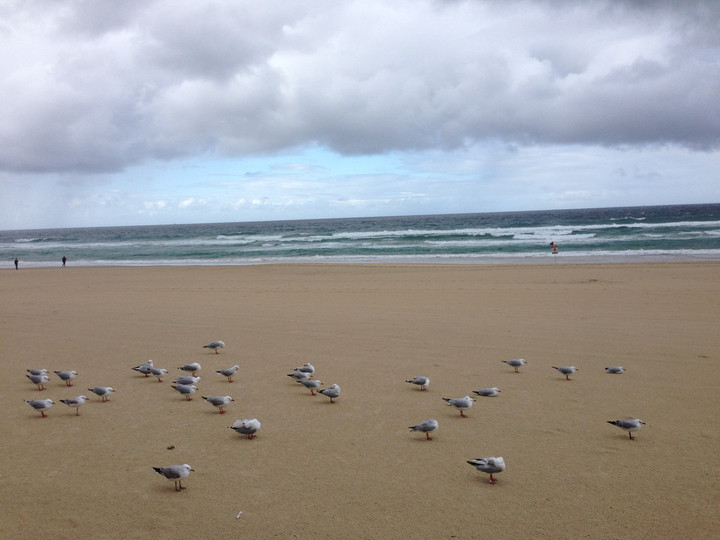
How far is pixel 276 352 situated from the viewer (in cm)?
879

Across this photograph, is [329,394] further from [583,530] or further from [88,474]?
[583,530]

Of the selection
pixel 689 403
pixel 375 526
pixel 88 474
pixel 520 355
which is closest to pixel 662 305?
pixel 520 355

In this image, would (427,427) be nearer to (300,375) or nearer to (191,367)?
(300,375)

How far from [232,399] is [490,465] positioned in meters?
3.38

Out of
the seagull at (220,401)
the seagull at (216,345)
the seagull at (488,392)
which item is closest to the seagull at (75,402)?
the seagull at (220,401)

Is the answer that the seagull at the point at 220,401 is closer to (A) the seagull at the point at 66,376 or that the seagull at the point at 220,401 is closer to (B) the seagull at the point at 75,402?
(B) the seagull at the point at 75,402

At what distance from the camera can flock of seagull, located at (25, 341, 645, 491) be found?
434 centimetres

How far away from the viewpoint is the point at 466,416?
5777 mm

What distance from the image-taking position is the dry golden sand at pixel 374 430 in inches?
153

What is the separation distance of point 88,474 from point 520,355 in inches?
249

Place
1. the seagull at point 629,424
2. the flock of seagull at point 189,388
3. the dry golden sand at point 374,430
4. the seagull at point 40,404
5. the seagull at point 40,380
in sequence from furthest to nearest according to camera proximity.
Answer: the seagull at point 40,380
the seagull at point 40,404
the flock of seagull at point 189,388
the seagull at point 629,424
the dry golden sand at point 374,430

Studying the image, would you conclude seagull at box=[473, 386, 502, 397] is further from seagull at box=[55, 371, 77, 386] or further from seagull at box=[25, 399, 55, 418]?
seagull at box=[55, 371, 77, 386]

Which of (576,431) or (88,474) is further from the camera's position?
(576,431)

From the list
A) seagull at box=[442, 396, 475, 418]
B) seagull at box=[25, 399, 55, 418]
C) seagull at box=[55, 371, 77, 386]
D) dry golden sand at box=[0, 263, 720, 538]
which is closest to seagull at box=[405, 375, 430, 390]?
dry golden sand at box=[0, 263, 720, 538]
